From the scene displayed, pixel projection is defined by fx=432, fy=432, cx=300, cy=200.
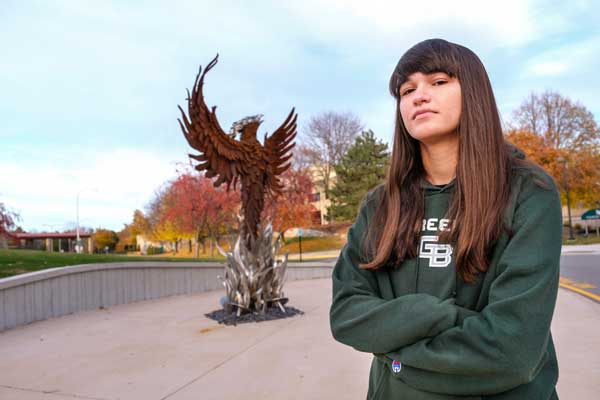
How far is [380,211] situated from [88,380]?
123 inches

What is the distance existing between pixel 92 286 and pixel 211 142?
3.38 meters

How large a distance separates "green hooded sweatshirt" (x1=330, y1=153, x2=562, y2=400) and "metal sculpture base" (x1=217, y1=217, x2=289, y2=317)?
4837mm

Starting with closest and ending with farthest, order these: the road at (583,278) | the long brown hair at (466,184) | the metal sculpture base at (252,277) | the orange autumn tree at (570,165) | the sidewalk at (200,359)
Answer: the long brown hair at (466,184) < the sidewalk at (200,359) < the metal sculpture base at (252,277) < the road at (583,278) < the orange autumn tree at (570,165)

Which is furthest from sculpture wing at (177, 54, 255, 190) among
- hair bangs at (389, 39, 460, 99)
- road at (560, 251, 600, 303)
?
road at (560, 251, 600, 303)

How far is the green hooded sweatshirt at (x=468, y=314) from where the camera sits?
3.78 ft

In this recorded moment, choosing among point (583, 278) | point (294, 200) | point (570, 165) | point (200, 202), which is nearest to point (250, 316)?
point (583, 278)

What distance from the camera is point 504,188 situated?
4.44 feet

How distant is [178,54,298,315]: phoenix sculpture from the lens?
5.94 metres

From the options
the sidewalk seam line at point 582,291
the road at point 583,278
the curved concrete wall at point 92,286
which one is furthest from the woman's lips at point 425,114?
the sidewalk seam line at point 582,291

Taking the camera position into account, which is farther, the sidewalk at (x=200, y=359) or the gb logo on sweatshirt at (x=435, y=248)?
the sidewalk at (x=200, y=359)

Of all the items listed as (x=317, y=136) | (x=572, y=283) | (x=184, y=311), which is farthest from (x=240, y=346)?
(x=317, y=136)

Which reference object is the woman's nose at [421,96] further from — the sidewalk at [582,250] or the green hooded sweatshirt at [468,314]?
the sidewalk at [582,250]

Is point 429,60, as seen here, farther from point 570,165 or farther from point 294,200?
point 570,165

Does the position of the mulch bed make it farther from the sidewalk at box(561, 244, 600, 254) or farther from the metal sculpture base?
the sidewalk at box(561, 244, 600, 254)
